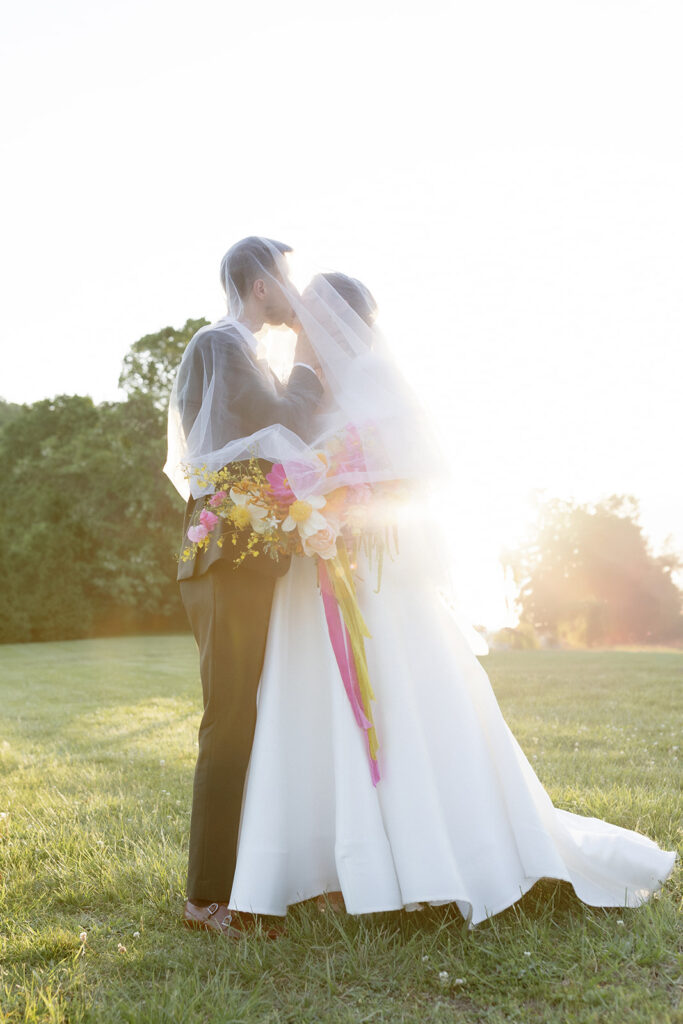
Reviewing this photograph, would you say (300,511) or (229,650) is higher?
(300,511)

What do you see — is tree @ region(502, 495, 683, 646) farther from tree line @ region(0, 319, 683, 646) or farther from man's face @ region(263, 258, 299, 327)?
man's face @ region(263, 258, 299, 327)

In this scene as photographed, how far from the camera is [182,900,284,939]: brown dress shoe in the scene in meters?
2.90

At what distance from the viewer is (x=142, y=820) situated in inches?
174

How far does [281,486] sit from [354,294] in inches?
37.9

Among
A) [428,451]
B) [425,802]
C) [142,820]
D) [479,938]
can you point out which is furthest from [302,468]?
[142,820]

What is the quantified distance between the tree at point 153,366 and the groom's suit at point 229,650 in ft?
77.0

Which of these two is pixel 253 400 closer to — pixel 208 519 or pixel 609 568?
pixel 208 519

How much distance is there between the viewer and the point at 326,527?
2994mm

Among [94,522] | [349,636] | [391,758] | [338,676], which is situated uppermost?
[94,522]

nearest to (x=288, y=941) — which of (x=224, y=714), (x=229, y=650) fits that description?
(x=224, y=714)

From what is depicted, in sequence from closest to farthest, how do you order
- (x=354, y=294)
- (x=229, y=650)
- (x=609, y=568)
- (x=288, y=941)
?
(x=288, y=941)
(x=229, y=650)
(x=354, y=294)
(x=609, y=568)

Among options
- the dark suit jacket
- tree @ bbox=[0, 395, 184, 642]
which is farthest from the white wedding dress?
tree @ bbox=[0, 395, 184, 642]

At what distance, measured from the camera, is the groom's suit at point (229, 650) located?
2992 millimetres

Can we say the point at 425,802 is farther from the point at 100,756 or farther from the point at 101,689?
the point at 101,689
